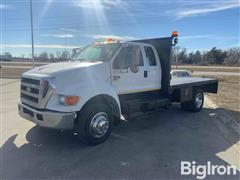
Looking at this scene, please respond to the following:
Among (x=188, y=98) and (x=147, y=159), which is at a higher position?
(x=188, y=98)

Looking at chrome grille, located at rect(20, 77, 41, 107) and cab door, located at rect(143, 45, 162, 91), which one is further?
cab door, located at rect(143, 45, 162, 91)

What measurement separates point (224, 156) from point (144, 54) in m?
3.29

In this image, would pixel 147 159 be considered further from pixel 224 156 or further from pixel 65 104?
pixel 65 104

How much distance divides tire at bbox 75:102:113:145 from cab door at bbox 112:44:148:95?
2.70 ft

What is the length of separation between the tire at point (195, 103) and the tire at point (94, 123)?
4.00m

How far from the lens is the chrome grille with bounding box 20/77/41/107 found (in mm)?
4918

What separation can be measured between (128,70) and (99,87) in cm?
119

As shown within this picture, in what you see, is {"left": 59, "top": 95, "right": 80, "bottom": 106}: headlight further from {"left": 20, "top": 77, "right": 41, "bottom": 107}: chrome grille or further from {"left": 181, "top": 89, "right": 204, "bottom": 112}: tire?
{"left": 181, "top": 89, "right": 204, "bottom": 112}: tire

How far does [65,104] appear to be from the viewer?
15.3 feet

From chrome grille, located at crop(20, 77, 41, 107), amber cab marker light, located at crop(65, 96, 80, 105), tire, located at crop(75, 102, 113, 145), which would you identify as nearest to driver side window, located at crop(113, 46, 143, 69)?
tire, located at crop(75, 102, 113, 145)

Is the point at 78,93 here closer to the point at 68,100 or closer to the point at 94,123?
the point at 68,100

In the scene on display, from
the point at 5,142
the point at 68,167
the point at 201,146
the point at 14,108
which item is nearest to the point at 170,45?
the point at 201,146

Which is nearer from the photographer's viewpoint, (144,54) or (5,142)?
(5,142)

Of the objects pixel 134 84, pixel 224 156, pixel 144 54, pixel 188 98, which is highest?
pixel 144 54
